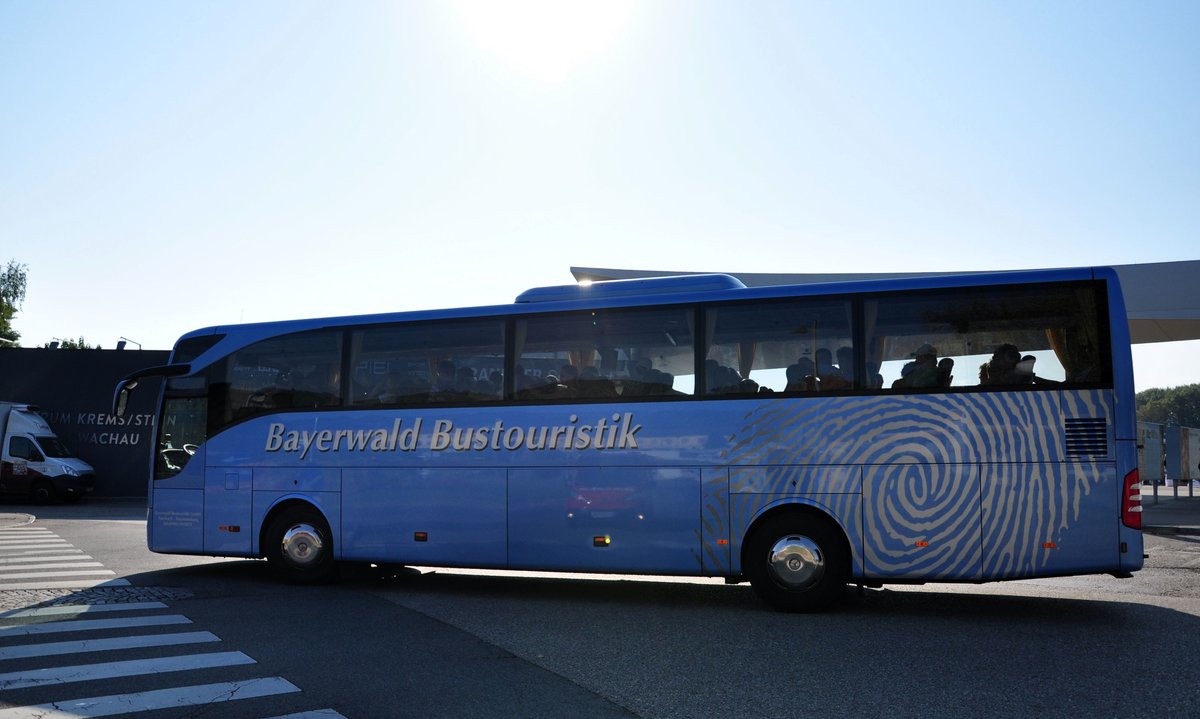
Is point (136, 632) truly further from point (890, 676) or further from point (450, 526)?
point (890, 676)

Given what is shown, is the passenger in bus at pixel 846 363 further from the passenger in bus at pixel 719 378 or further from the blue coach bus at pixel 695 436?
the passenger in bus at pixel 719 378

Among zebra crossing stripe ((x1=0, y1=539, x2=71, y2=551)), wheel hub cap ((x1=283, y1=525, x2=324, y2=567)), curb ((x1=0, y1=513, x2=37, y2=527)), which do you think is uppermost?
wheel hub cap ((x1=283, y1=525, x2=324, y2=567))

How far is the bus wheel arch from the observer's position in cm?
1202

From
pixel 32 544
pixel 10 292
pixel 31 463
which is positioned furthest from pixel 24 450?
pixel 10 292

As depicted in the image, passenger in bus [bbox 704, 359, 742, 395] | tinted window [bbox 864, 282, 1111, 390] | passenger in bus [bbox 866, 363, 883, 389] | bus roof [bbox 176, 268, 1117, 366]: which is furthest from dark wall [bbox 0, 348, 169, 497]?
tinted window [bbox 864, 282, 1111, 390]

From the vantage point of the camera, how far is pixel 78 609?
9945 mm

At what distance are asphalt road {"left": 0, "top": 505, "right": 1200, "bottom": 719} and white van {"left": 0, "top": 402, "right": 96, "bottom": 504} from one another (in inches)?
856

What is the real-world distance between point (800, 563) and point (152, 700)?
19.7 feet

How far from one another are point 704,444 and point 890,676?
3685mm

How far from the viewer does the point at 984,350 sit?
31.0 ft

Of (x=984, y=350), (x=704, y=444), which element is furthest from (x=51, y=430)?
(x=984, y=350)

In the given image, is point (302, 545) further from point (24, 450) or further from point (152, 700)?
point (24, 450)

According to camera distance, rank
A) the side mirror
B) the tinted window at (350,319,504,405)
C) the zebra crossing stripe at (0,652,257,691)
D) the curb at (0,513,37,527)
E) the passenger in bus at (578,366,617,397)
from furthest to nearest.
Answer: the curb at (0,513,37,527)
the side mirror
the tinted window at (350,319,504,405)
the passenger in bus at (578,366,617,397)
the zebra crossing stripe at (0,652,257,691)

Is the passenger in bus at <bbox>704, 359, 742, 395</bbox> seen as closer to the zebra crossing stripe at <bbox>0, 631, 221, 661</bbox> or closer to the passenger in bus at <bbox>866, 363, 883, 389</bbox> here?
the passenger in bus at <bbox>866, 363, 883, 389</bbox>
